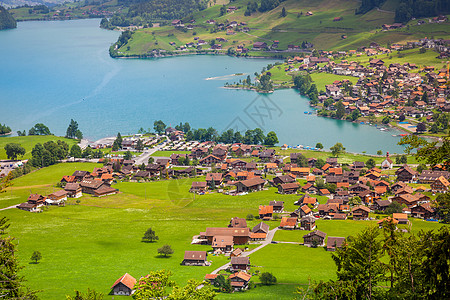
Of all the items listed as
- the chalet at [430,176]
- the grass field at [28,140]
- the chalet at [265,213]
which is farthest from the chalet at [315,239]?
the grass field at [28,140]

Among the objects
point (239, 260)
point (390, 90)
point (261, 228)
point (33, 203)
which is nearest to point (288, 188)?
point (261, 228)

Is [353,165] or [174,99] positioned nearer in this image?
[353,165]

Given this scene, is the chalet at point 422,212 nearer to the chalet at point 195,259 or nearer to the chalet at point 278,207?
the chalet at point 278,207

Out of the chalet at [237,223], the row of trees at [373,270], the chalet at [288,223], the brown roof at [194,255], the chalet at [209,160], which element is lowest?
the chalet at [209,160]

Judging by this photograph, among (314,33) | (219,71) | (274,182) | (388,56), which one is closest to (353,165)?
(274,182)

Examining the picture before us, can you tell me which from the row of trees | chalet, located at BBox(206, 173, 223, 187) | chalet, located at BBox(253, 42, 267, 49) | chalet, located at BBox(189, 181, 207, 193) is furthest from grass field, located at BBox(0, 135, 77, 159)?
chalet, located at BBox(253, 42, 267, 49)

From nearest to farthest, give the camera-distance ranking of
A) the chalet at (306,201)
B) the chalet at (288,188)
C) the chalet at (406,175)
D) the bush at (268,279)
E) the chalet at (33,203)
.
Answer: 1. the bush at (268,279)
2. the chalet at (33,203)
3. the chalet at (306,201)
4. the chalet at (288,188)
5. the chalet at (406,175)

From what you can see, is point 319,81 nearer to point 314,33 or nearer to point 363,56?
point 363,56
